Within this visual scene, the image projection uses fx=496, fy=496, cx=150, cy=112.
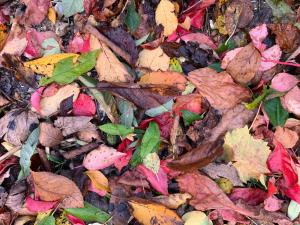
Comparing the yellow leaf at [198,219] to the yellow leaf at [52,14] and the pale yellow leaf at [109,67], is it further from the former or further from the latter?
the yellow leaf at [52,14]

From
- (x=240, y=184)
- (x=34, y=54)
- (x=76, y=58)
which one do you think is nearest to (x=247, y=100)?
(x=240, y=184)

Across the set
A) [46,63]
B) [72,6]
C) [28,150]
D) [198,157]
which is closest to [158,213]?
[198,157]

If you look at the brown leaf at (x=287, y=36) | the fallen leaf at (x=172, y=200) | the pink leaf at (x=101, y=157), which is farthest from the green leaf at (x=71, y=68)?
the brown leaf at (x=287, y=36)

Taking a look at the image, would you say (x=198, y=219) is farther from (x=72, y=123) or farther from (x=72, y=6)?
(x=72, y=6)

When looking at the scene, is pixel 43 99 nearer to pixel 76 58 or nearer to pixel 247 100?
pixel 76 58

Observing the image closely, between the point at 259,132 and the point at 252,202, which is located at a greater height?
the point at 259,132

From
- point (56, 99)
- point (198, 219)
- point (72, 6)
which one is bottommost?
point (198, 219)
